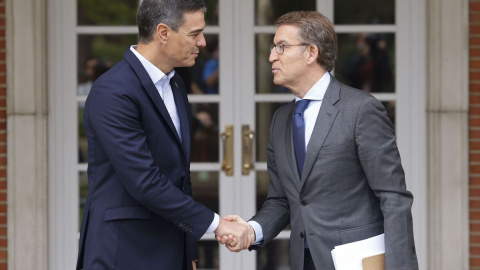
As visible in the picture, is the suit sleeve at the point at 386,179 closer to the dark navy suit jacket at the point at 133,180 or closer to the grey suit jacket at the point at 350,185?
the grey suit jacket at the point at 350,185

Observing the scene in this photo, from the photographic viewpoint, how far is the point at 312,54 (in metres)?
3.86

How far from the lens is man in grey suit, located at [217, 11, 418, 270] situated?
3678 millimetres

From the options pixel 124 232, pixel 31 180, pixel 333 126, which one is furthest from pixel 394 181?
pixel 31 180

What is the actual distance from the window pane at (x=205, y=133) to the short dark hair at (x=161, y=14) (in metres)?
2.14

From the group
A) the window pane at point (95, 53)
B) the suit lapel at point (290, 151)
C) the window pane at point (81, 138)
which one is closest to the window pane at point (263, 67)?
the window pane at point (95, 53)

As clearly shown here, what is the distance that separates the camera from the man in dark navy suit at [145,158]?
3.62 metres

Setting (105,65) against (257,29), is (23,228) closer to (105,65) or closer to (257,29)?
(105,65)

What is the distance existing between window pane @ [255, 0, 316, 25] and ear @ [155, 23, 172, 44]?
2166 mm

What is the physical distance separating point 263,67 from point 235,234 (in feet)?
6.82

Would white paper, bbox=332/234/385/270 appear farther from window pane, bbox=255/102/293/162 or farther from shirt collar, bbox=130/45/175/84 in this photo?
window pane, bbox=255/102/293/162

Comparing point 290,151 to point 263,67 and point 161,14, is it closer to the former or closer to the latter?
point 161,14

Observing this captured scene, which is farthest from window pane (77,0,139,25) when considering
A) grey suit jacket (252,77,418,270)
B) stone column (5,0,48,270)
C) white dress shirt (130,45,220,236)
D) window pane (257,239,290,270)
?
grey suit jacket (252,77,418,270)

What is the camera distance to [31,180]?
5.66m

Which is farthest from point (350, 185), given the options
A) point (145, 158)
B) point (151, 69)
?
point (151, 69)
